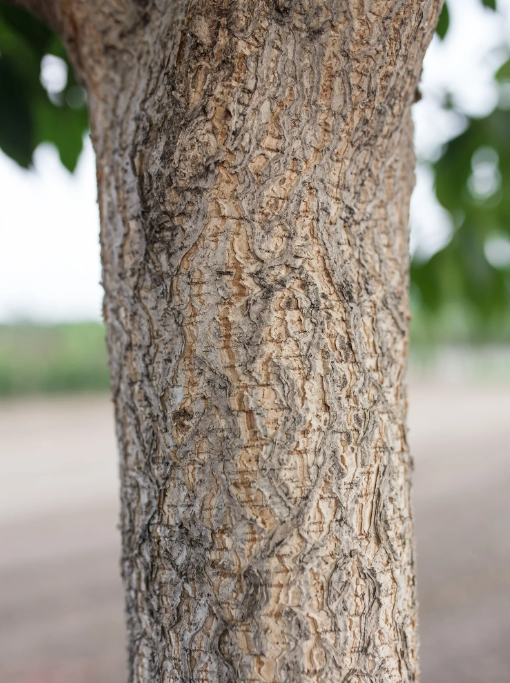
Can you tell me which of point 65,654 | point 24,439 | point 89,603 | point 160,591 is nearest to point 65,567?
point 89,603

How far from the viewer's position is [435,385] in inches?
787

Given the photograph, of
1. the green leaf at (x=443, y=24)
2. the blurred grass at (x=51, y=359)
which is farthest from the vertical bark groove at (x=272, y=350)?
the blurred grass at (x=51, y=359)

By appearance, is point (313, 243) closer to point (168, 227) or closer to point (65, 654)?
point (168, 227)

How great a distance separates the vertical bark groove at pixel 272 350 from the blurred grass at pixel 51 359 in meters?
14.0

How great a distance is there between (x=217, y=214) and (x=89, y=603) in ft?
15.4

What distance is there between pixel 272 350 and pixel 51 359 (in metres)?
15.1

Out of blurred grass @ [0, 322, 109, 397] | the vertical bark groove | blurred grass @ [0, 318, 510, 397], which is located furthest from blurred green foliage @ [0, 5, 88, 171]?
blurred grass @ [0, 322, 109, 397]

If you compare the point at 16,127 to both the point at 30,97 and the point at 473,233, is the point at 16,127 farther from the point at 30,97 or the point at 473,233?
the point at 473,233

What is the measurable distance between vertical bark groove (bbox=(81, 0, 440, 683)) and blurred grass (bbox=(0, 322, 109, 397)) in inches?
552

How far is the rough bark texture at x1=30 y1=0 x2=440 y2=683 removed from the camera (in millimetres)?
950

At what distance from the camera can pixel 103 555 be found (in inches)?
237

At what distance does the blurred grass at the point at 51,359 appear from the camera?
1470cm

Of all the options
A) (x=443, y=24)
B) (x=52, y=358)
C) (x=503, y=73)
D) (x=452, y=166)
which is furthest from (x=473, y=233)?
(x=52, y=358)

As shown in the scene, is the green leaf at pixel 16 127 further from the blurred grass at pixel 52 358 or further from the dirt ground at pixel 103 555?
the blurred grass at pixel 52 358
